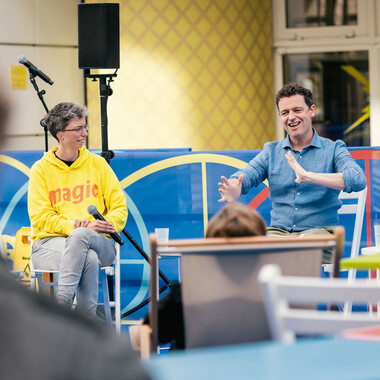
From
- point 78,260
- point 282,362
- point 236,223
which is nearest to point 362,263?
point 236,223

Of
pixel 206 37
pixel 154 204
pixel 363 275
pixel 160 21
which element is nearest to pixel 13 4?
pixel 160 21

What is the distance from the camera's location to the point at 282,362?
119cm

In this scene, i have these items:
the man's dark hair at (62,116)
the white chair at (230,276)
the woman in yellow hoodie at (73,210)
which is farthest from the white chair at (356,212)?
the white chair at (230,276)

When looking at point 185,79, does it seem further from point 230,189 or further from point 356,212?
point 230,189

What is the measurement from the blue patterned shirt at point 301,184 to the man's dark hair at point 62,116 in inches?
38.0

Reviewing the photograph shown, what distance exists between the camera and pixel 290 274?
1.98 meters

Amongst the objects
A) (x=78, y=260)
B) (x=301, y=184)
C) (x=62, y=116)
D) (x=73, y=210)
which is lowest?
(x=78, y=260)

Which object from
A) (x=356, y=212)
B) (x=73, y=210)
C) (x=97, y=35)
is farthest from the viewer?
(x=97, y=35)

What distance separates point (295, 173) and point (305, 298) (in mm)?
2096

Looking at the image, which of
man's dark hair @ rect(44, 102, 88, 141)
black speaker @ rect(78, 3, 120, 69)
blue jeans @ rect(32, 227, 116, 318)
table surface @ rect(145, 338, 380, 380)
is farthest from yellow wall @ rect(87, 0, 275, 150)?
table surface @ rect(145, 338, 380, 380)

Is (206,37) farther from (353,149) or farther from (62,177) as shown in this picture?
(62,177)

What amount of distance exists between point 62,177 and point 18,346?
3173 mm

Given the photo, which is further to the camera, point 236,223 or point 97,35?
point 97,35

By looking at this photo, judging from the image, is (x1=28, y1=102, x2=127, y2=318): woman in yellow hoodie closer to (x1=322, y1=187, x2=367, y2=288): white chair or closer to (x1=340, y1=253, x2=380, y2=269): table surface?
(x1=322, y1=187, x2=367, y2=288): white chair
